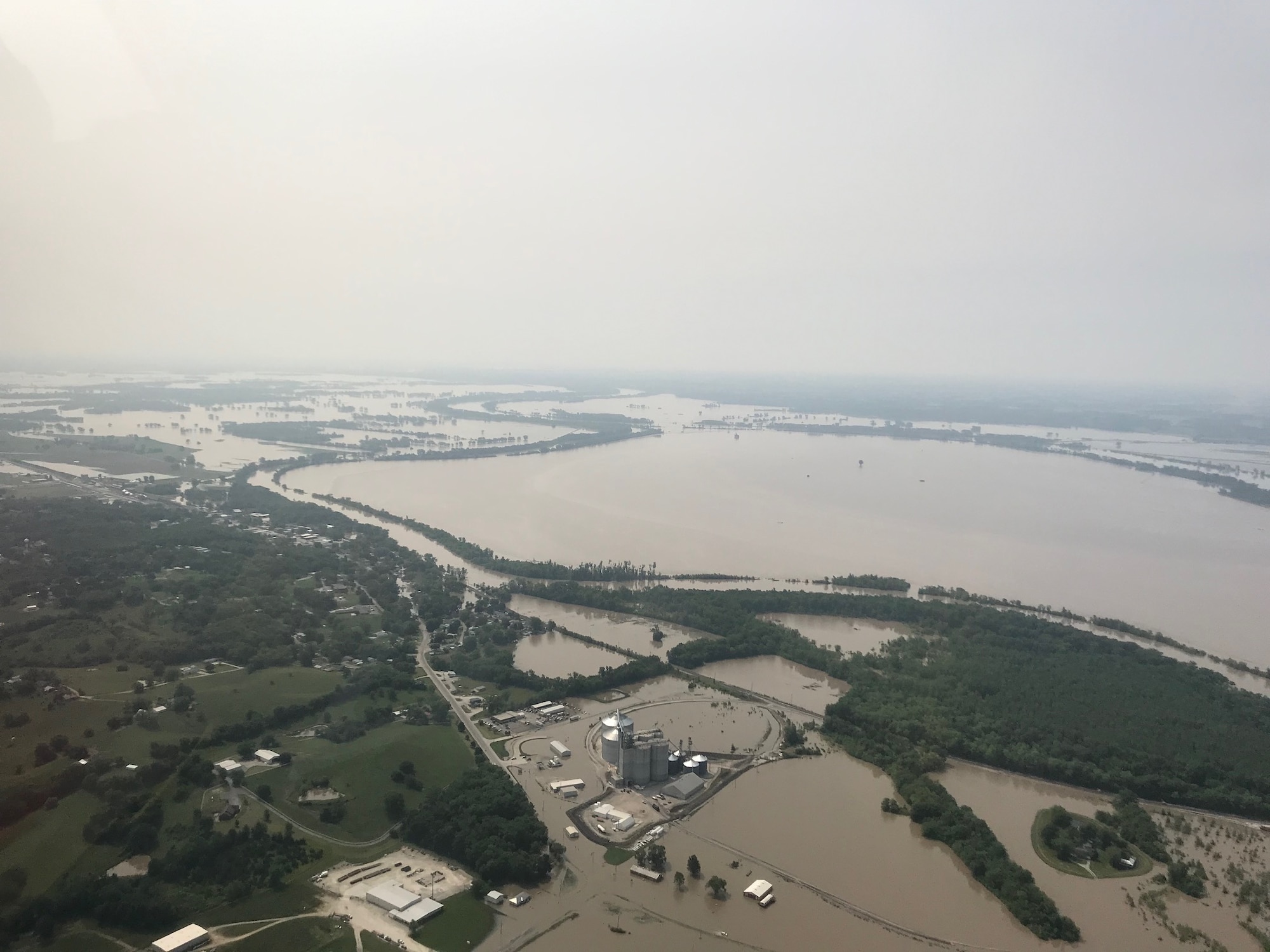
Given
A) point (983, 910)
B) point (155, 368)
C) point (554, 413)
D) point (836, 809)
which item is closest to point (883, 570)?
point (836, 809)

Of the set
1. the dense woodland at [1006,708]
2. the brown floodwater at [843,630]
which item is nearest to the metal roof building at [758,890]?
the dense woodland at [1006,708]

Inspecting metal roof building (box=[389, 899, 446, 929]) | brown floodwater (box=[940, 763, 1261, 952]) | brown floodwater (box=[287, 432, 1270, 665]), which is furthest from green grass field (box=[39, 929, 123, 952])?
brown floodwater (box=[287, 432, 1270, 665])

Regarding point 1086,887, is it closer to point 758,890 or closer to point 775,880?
point 775,880

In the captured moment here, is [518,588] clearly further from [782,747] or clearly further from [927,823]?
[927,823]

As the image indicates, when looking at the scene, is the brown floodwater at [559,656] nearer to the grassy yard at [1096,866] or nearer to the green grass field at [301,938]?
the green grass field at [301,938]

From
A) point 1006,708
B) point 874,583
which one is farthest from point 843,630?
point 1006,708

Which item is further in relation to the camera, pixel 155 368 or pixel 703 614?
pixel 155 368
